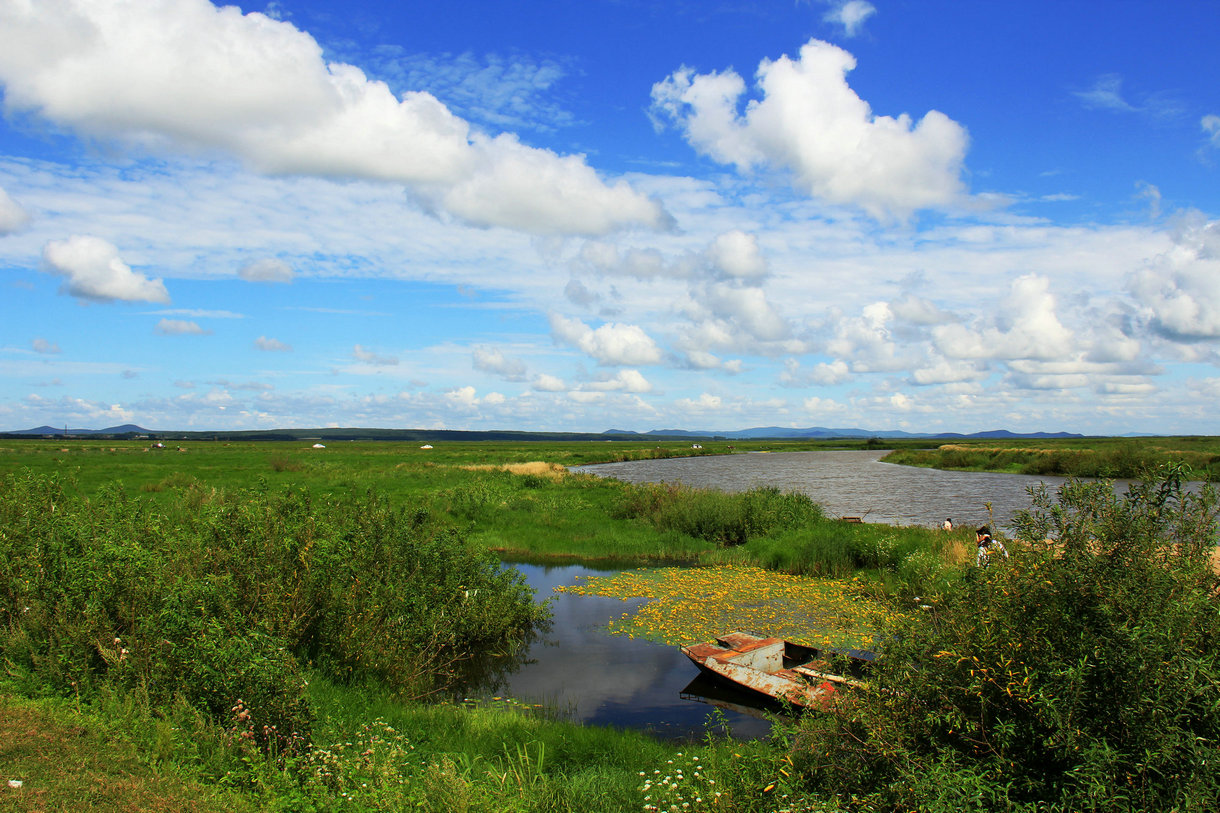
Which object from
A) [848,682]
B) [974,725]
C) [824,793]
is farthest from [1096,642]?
[824,793]

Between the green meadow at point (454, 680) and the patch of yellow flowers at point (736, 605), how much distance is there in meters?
3.97

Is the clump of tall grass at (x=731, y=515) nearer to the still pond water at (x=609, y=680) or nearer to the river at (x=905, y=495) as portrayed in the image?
the still pond water at (x=609, y=680)

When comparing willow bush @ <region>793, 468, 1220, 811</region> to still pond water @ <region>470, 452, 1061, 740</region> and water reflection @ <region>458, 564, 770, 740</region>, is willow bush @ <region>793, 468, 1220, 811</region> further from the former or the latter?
water reflection @ <region>458, 564, 770, 740</region>

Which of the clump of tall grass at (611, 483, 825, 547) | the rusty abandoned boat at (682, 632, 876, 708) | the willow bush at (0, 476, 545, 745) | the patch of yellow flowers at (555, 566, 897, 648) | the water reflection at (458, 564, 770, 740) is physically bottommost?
the water reflection at (458, 564, 770, 740)

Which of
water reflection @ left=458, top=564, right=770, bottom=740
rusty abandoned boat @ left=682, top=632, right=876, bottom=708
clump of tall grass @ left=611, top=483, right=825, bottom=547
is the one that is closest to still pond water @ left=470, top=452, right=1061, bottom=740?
water reflection @ left=458, top=564, right=770, bottom=740

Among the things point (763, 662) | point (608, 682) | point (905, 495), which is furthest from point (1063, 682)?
point (905, 495)

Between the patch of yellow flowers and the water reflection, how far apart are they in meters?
0.87

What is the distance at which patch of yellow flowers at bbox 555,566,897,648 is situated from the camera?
16.6 meters

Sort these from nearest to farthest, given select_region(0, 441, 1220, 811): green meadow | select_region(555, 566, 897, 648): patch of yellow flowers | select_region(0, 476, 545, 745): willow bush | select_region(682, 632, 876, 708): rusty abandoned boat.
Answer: select_region(0, 441, 1220, 811): green meadow
select_region(0, 476, 545, 745): willow bush
select_region(682, 632, 876, 708): rusty abandoned boat
select_region(555, 566, 897, 648): patch of yellow flowers

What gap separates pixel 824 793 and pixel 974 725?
58.3 inches

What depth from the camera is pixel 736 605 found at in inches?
752

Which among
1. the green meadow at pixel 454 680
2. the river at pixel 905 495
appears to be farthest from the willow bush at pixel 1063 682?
the river at pixel 905 495

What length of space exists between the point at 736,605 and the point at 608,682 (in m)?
6.14

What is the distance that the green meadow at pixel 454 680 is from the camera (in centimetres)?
507
